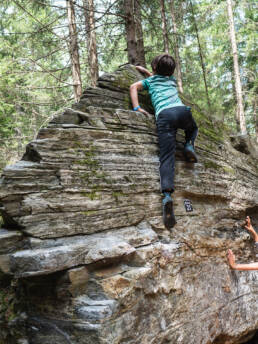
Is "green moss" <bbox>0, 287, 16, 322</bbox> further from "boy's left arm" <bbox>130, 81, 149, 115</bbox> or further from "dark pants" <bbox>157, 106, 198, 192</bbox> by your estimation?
"boy's left arm" <bbox>130, 81, 149, 115</bbox>

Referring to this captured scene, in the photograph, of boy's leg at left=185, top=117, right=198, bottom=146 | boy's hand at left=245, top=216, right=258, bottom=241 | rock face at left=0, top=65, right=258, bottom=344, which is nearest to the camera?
rock face at left=0, top=65, right=258, bottom=344

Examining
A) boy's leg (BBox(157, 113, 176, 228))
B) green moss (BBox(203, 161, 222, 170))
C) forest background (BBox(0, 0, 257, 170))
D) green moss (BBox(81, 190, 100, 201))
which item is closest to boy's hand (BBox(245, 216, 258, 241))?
green moss (BBox(203, 161, 222, 170))

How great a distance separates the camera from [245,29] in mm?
16391

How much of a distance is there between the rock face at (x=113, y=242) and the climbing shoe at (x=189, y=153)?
0.52 feet

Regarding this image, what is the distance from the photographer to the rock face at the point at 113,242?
3439mm

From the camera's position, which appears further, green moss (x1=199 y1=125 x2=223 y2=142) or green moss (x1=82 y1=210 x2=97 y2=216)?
green moss (x1=199 y1=125 x2=223 y2=142)

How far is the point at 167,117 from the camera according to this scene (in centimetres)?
475

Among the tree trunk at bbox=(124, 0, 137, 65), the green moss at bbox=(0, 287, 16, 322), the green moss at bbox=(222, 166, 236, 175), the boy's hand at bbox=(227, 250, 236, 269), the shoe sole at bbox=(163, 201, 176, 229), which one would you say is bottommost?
the boy's hand at bbox=(227, 250, 236, 269)

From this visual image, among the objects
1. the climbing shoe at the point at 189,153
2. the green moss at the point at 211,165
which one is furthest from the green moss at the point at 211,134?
the climbing shoe at the point at 189,153

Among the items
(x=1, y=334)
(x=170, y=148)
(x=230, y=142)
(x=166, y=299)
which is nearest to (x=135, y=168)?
(x=170, y=148)

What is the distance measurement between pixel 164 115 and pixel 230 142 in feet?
10.5

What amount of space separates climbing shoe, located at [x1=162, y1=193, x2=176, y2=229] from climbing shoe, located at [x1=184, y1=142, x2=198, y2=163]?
1023 mm

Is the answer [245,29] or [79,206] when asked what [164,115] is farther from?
[245,29]

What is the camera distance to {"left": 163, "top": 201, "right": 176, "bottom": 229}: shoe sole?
15.1 feet
